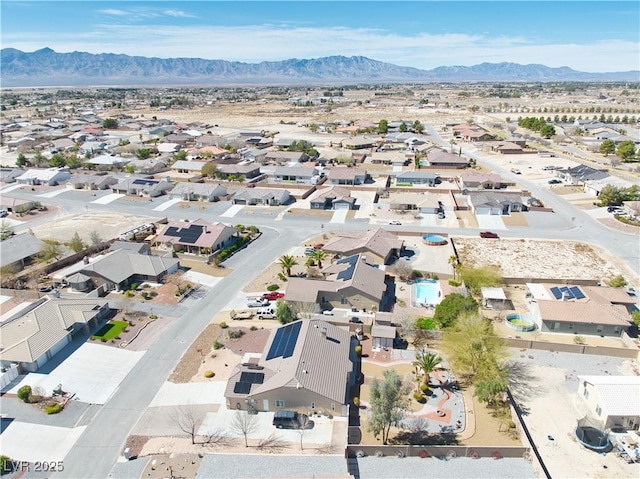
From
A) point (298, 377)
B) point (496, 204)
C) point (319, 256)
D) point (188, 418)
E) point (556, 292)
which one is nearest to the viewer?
point (188, 418)

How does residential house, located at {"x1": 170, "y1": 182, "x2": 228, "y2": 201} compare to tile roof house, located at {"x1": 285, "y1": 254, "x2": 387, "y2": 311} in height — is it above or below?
below

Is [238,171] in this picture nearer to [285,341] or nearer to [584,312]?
[285,341]

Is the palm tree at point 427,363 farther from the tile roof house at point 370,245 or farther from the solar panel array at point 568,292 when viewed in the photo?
the tile roof house at point 370,245

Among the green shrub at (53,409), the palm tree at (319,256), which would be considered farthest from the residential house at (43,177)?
the green shrub at (53,409)

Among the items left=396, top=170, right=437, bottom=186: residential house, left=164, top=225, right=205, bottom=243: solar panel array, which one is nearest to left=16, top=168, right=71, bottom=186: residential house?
left=164, top=225, right=205, bottom=243: solar panel array

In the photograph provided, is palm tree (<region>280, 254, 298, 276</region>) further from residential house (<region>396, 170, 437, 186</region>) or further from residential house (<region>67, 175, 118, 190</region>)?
residential house (<region>67, 175, 118, 190</region>)

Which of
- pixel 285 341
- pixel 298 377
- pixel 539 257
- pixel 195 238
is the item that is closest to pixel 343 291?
pixel 285 341
